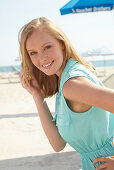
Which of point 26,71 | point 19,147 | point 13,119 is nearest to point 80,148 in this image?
point 26,71

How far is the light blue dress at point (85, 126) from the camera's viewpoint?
1253mm

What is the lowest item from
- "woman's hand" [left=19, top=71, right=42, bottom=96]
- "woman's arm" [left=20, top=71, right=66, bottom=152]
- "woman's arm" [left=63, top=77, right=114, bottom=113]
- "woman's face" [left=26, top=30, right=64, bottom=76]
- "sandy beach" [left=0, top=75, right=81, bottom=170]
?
"sandy beach" [left=0, top=75, right=81, bottom=170]

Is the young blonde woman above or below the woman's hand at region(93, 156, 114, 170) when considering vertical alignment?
above

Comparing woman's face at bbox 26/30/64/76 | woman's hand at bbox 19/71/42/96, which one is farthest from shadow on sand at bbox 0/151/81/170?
woman's face at bbox 26/30/64/76

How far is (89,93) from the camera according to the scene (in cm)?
110

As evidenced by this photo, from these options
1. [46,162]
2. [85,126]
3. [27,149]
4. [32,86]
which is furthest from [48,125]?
[27,149]

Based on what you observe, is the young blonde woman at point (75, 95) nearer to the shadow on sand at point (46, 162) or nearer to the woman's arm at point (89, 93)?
the woman's arm at point (89, 93)

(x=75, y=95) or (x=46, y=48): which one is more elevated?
(x=46, y=48)

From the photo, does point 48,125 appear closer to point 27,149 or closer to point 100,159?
point 100,159

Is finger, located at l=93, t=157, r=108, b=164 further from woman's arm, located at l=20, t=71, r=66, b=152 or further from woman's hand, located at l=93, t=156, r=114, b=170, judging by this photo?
woman's arm, located at l=20, t=71, r=66, b=152

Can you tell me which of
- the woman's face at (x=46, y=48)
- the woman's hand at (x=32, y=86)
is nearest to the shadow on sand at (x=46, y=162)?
the woman's hand at (x=32, y=86)

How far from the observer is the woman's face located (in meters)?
1.42

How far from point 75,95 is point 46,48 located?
41 centimetres

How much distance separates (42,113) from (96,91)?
2.44 ft
